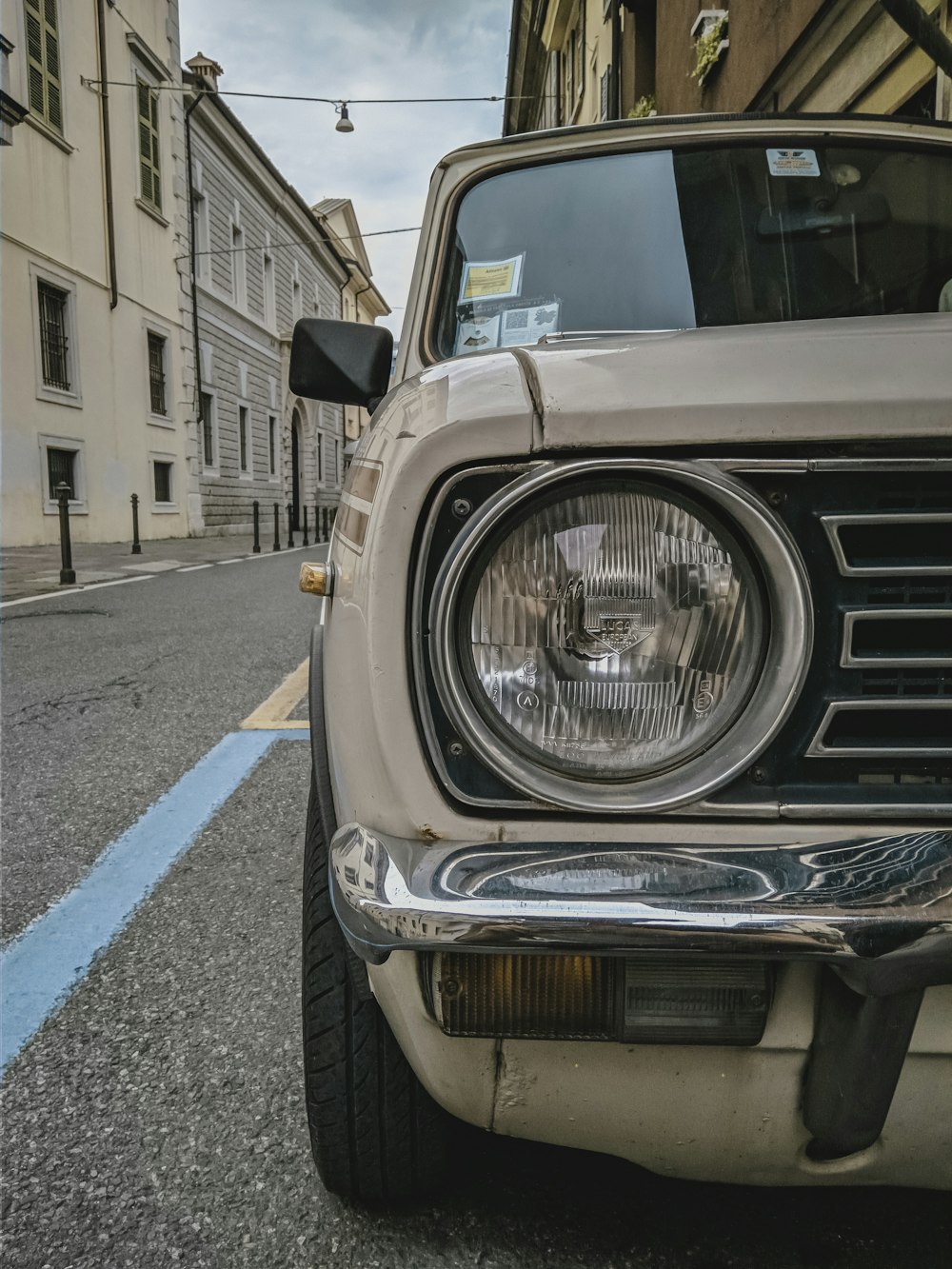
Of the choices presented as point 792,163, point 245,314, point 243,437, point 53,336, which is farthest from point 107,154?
point 792,163

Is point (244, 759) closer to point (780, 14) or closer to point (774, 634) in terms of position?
point (774, 634)

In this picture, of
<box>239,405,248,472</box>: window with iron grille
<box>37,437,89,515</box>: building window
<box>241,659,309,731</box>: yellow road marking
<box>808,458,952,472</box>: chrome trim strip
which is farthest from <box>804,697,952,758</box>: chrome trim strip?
<box>239,405,248,472</box>: window with iron grille

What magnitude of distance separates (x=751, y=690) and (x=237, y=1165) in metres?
1.01

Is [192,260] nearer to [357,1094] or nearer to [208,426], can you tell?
[208,426]

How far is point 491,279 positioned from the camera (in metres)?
1.85

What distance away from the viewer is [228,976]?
192 centimetres

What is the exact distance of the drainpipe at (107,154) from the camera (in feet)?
55.8

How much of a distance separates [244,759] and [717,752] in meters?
2.63

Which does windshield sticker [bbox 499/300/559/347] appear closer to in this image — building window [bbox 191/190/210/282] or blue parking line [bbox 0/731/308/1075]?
blue parking line [bbox 0/731/308/1075]

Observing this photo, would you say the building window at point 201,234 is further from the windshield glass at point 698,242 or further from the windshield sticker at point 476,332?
the windshield sticker at point 476,332

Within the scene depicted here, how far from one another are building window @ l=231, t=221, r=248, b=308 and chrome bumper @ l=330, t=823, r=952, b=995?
996 inches

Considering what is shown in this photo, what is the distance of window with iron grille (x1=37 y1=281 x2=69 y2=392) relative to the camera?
1548cm

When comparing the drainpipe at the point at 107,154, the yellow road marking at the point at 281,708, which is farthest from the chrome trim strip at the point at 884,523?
the drainpipe at the point at 107,154

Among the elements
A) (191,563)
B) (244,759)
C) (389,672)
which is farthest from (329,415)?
(389,672)
